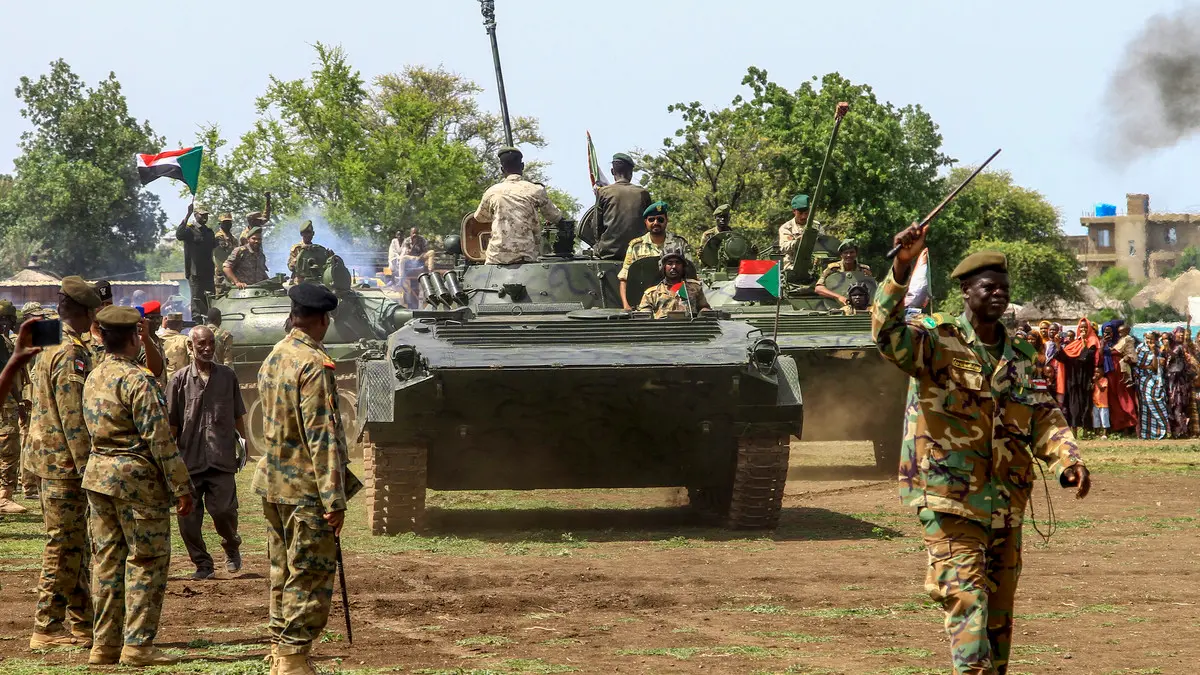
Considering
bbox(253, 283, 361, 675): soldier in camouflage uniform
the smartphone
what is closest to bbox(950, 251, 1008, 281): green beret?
bbox(253, 283, 361, 675): soldier in camouflage uniform

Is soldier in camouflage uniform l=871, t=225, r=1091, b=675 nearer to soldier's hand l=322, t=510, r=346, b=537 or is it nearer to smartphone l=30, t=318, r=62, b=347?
soldier's hand l=322, t=510, r=346, b=537

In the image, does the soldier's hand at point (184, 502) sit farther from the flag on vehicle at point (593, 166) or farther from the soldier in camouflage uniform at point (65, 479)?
the flag on vehicle at point (593, 166)

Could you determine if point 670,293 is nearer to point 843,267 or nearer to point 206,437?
point 206,437

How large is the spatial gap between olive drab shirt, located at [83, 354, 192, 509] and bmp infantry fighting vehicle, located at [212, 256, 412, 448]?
11585mm

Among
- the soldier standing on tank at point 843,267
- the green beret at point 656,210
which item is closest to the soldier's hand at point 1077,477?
the green beret at point 656,210

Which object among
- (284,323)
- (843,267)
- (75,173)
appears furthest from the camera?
(75,173)

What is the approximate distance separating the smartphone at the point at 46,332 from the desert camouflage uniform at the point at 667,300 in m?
6.81

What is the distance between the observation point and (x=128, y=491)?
723cm

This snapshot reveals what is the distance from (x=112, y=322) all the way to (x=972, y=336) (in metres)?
3.50

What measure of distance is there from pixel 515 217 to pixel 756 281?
3.22m

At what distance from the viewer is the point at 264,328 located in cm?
1944

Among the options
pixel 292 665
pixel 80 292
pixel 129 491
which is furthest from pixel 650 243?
pixel 292 665

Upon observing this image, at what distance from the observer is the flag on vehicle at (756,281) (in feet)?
51.8

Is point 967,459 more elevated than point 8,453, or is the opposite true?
point 967,459
